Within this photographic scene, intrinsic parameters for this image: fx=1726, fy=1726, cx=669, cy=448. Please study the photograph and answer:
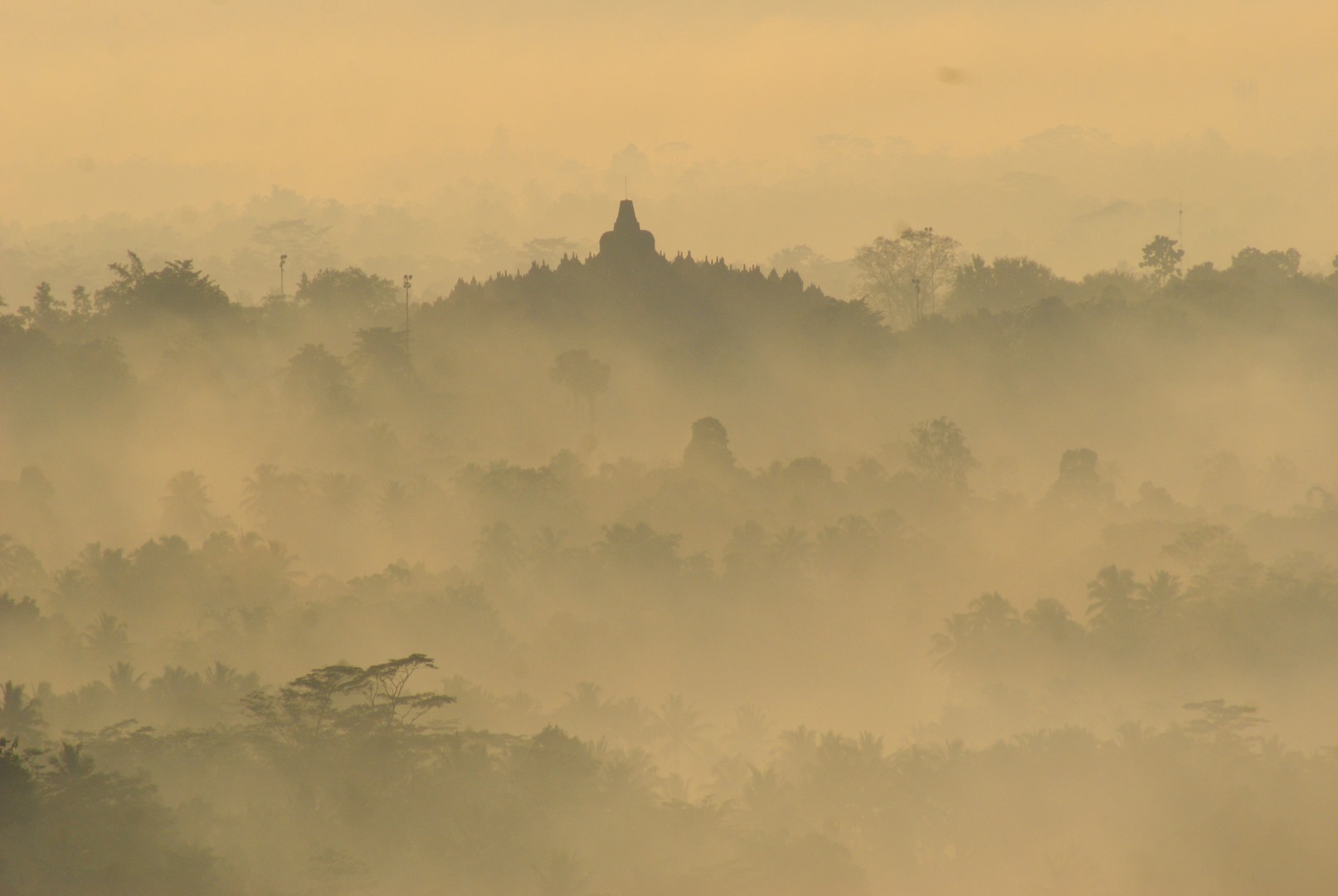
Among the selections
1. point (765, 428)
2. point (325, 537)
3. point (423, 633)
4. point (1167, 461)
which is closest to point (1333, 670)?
point (1167, 461)

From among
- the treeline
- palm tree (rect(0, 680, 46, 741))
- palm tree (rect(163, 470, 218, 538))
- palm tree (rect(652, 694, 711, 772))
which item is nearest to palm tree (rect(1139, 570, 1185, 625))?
the treeline

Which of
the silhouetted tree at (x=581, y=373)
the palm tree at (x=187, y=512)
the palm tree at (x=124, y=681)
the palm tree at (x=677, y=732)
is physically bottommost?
the palm tree at (x=677, y=732)

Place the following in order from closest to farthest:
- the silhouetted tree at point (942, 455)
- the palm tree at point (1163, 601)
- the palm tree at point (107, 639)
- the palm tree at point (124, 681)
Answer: the palm tree at point (124, 681) < the palm tree at point (107, 639) < the palm tree at point (1163, 601) < the silhouetted tree at point (942, 455)

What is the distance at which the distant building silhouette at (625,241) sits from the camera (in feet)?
451

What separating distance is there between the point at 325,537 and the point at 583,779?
138 ft

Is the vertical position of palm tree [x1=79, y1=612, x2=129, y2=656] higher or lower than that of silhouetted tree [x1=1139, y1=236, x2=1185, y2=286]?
lower

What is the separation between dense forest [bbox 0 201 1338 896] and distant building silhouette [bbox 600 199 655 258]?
5.22ft

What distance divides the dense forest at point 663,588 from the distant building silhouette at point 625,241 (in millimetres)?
1591

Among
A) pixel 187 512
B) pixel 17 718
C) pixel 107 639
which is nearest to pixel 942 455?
pixel 187 512

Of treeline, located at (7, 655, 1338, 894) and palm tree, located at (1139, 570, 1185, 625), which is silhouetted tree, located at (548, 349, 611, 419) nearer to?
treeline, located at (7, 655, 1338, 894)

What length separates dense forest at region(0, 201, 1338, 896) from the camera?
240 feet

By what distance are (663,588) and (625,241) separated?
37.9 meters

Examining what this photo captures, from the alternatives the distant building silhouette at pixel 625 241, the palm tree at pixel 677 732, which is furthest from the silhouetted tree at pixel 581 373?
the palm tree at pixel 677 732

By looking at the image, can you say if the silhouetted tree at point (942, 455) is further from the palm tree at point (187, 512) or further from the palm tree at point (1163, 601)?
the palm tree at point (187, 512)
